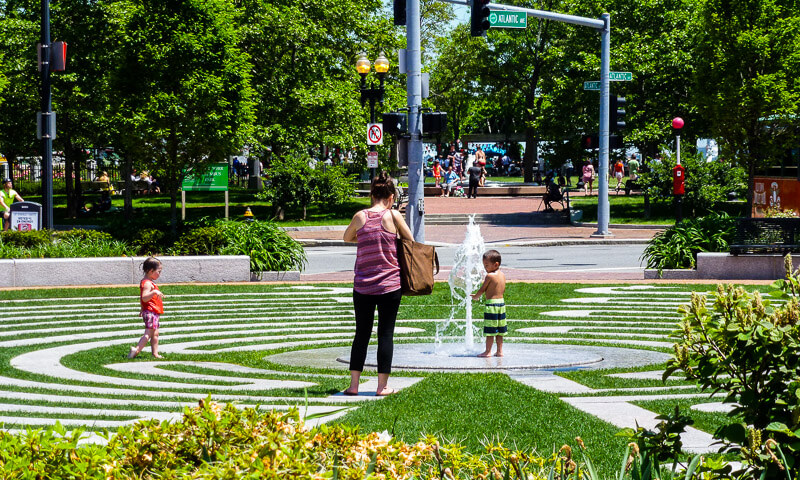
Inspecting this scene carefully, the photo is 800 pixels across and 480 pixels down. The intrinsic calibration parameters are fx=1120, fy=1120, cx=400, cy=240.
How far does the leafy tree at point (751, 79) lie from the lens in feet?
104

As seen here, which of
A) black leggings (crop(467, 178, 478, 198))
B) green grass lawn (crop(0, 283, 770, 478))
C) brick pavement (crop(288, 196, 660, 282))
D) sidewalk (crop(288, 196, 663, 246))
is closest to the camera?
green grass lawn (crop(0, 283, 770, 478))

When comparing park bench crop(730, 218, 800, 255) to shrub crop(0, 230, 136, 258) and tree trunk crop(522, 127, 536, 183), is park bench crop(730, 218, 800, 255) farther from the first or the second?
tree trunk crop(522, 127, 536, 183)

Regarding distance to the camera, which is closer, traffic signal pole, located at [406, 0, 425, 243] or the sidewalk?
traffic signal pole, located at [406, 0, 425, 243]

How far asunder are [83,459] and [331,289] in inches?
564

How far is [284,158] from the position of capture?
38.3 m

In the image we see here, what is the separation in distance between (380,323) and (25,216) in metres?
15.8

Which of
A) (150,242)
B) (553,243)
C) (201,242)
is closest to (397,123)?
(201,242)

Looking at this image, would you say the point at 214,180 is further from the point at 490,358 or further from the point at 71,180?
the point at 490,358

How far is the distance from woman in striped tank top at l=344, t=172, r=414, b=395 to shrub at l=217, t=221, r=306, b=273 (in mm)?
11093

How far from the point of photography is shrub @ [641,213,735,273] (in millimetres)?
19953

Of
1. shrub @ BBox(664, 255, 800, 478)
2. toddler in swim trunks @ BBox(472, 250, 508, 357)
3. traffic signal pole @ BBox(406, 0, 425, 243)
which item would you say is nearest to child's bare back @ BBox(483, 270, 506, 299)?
toddler in swim trunks @ BBox(472, 250, 508, 357)

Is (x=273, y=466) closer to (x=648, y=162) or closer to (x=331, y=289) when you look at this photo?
(x=331, y=289)

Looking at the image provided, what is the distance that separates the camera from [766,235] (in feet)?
63.5

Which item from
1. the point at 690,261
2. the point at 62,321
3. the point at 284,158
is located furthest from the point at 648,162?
the point at 62,321
